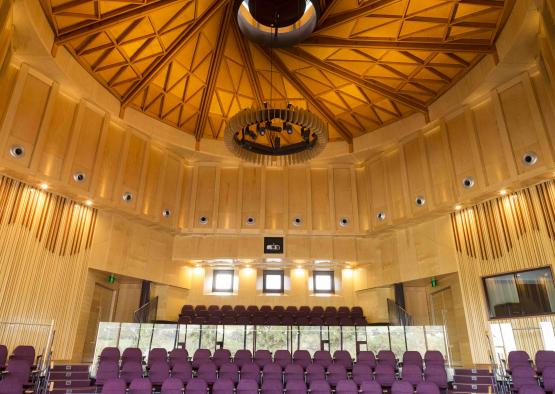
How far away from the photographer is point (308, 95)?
17.5 meters

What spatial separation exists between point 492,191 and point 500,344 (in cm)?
526

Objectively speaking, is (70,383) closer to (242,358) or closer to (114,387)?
(114,387)

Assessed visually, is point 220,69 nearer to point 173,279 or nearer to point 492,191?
point 173,279

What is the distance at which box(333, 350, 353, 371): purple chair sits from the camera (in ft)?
39.9

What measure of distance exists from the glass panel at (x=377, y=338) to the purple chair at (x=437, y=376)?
3.15m

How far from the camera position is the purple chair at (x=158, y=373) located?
10.3 meters

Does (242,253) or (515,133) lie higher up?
(515,133)

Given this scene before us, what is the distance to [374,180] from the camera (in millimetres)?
19297

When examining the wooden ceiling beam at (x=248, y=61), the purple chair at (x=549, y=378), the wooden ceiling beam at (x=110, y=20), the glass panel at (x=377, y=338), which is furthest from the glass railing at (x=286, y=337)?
the wooden ceiling beam at (x=110, y=20)

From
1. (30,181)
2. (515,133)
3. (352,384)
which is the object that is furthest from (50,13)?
(515,133)

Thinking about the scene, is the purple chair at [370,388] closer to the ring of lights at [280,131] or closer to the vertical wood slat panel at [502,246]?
the vertical wood slat panel at [502,246]

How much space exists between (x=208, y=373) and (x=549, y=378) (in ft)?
27.9

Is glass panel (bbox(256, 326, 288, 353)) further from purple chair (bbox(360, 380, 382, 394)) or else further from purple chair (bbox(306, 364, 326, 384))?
purple chair (bbox(360, 380, 382, 394))

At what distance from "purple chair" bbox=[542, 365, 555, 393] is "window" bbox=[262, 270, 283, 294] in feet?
40.6
